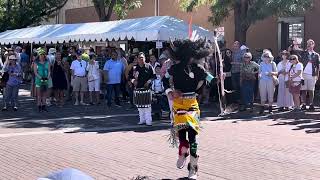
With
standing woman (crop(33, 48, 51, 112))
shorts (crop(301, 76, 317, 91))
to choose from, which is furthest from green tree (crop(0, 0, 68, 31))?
shorts (crop(301, 76, 317, 91))

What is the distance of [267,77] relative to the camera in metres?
15.2

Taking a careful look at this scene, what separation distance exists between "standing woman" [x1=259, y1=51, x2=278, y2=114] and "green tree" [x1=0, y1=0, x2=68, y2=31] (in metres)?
25.2

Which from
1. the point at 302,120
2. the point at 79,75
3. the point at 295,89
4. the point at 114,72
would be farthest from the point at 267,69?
the point at 79,75

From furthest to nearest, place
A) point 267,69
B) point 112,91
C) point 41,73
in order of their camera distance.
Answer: point 112,91 < point 41,73 < point 267,69

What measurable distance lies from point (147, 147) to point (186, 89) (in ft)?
8.33

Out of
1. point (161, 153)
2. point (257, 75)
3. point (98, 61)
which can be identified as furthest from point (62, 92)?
point (161, 153)

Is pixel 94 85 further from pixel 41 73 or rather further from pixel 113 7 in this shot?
pixel 113 7

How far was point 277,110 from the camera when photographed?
16.1m

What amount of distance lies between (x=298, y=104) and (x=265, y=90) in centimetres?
121

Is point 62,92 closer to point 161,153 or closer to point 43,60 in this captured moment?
point 43,60

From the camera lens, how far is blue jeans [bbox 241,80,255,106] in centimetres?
1559

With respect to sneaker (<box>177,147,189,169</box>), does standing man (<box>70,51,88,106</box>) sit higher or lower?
higher

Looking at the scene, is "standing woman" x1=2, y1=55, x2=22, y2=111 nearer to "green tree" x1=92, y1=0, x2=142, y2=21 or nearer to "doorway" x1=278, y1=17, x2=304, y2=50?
"doorway" x1=278, y1=17, x2=304, y2=50

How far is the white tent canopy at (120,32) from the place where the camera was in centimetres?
1870
